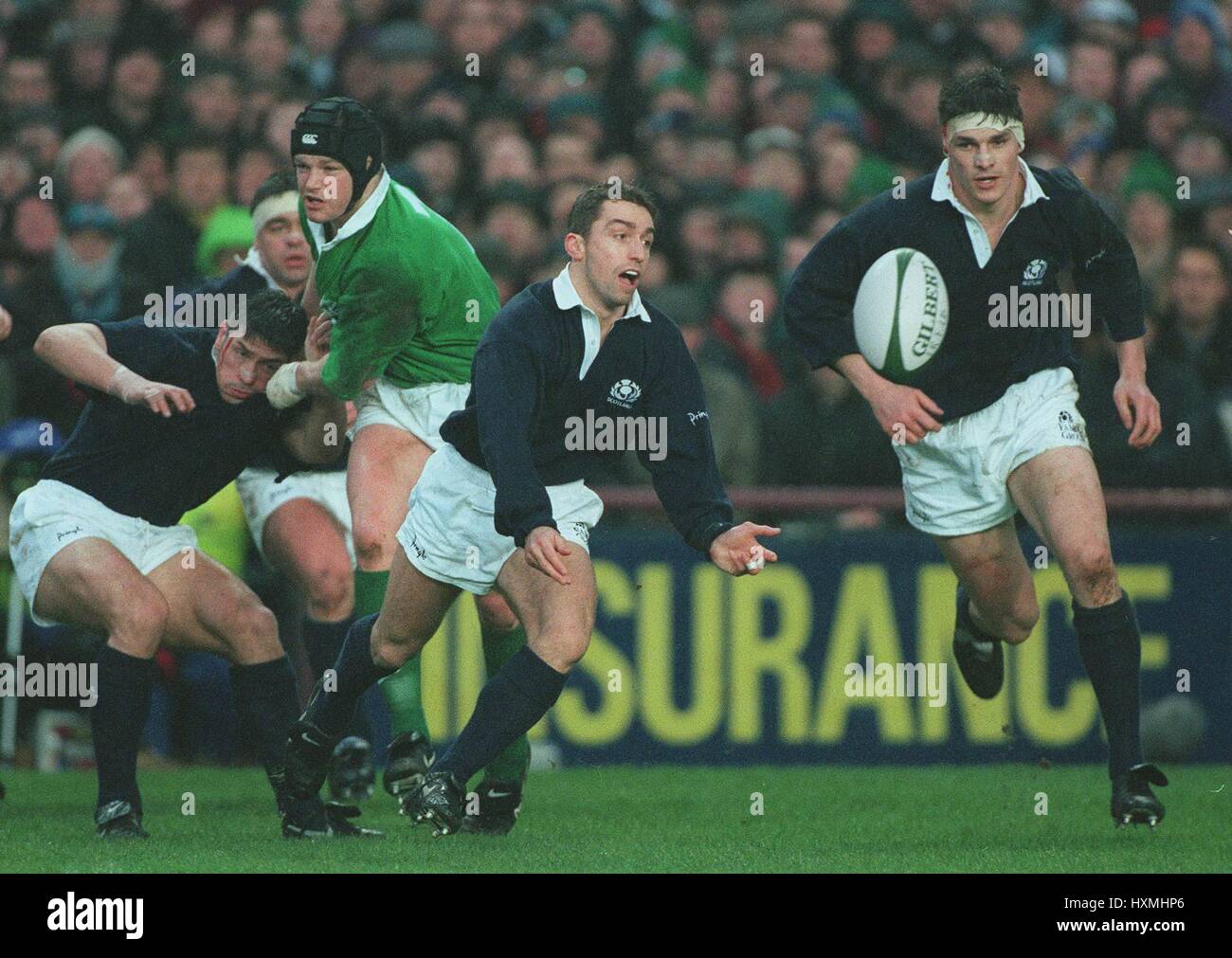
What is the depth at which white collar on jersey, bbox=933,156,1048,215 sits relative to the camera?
763 cm

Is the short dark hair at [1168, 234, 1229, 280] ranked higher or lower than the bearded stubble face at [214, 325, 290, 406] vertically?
higher

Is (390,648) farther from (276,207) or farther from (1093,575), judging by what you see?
(276,207)

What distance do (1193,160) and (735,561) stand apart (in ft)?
20.9

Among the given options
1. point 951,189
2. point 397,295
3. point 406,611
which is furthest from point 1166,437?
point 406,611

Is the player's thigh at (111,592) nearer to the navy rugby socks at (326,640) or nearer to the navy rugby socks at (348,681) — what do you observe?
the navy rugby socks at (348,681)

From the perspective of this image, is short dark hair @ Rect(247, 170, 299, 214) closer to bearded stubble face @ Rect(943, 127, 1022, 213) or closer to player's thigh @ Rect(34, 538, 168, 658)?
player's thigh @ Rect(34, 538, 168, 658)

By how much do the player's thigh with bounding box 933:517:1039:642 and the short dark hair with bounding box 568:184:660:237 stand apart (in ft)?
5.75

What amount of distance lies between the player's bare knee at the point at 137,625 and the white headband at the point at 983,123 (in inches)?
120

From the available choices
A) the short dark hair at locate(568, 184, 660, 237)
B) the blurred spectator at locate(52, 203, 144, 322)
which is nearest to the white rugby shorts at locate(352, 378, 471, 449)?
the short dark hair at locate(568, 184, 660, 237)

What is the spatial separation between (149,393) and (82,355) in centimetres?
35

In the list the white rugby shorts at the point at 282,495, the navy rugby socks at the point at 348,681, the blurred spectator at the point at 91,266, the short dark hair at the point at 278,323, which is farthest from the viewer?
the blurred spectator at the point at 91,266

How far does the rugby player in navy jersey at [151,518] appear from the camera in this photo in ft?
24.5

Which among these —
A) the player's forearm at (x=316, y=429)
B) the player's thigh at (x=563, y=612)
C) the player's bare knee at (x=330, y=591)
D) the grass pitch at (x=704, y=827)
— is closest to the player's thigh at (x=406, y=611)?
the player's thigh at (x=563, y=612)

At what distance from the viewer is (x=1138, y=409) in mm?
7531
